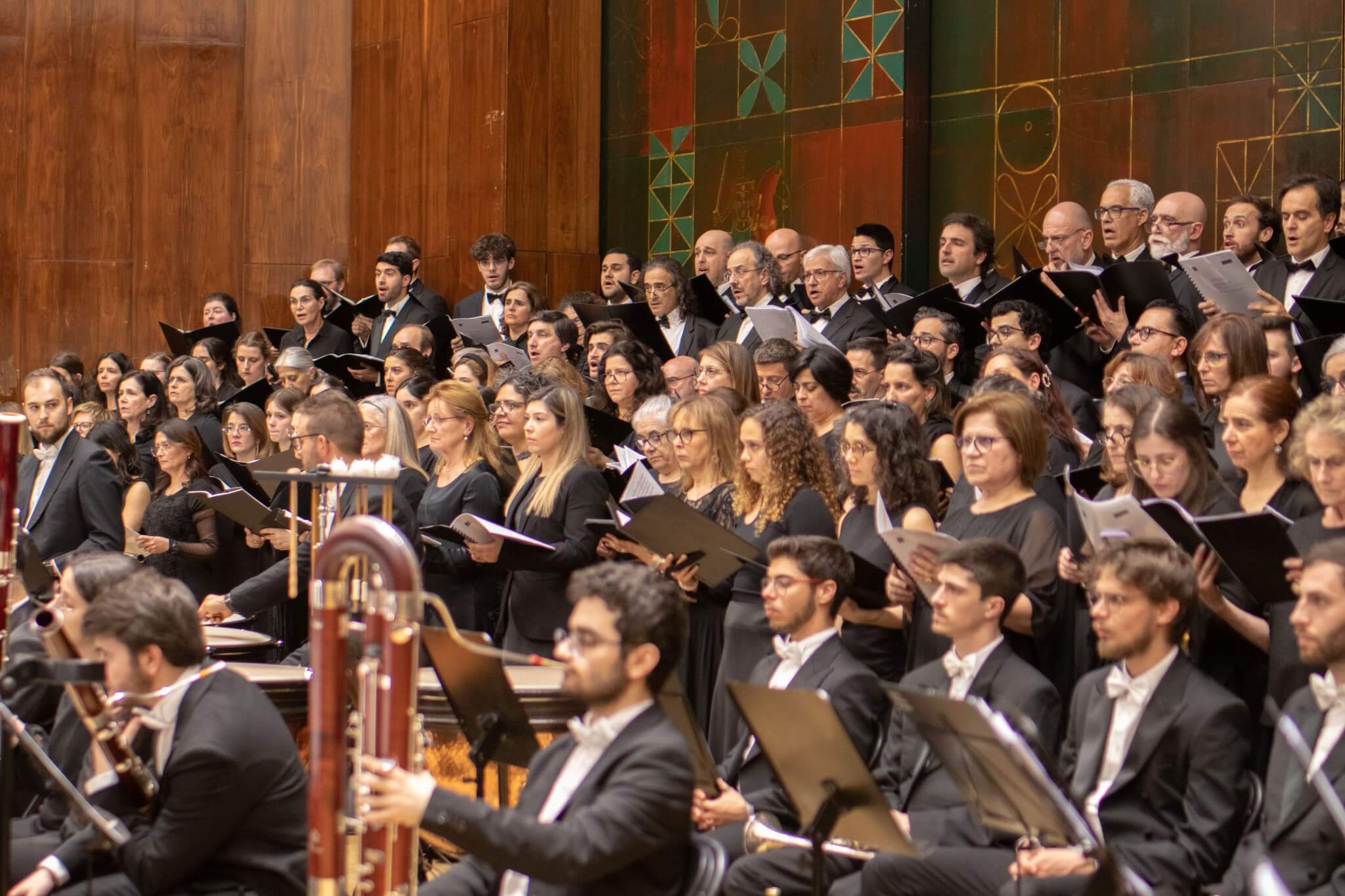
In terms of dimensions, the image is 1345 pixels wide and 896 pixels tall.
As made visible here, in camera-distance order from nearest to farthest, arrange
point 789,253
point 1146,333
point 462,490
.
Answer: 1. point 1146,333
2. point 462,490
3. point 789,253

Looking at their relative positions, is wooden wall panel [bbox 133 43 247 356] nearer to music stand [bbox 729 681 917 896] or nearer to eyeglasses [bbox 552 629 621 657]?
music stand [bbox 729 681 917 896]

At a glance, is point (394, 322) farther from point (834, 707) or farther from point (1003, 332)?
point (834, 707)

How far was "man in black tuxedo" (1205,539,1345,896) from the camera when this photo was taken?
3373 mm

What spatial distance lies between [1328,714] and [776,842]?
1.29 metres

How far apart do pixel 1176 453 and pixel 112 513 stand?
429cm

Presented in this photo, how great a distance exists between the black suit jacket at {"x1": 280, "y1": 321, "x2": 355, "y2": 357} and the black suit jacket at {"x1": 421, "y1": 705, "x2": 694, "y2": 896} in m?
7.16

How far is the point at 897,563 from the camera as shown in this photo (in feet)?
15.3

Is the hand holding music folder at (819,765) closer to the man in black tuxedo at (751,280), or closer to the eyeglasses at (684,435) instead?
the eyeglasses at (684,435)

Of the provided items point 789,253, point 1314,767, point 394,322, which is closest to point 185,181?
point 394,322

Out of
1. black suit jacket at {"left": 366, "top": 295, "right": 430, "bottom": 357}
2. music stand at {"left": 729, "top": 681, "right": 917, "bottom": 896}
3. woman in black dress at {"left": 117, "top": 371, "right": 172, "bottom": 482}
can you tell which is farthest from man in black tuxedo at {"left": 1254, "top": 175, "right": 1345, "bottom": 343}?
woman in black dress at {"left": 117, "top": 371, "right": 172, "bottom": 482}

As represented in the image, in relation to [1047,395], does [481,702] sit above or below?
below

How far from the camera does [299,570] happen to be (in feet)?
17.6

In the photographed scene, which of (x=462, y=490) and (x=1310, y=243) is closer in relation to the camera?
(x=462, y=490)

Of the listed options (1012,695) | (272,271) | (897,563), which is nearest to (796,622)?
(897,563)
